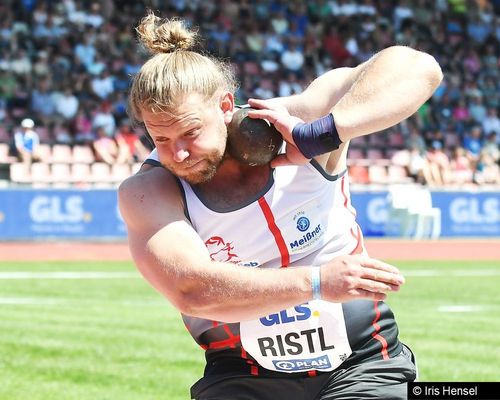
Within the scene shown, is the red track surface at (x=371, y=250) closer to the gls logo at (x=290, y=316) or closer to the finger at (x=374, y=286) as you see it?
the gls logo at (x=290, y=316)

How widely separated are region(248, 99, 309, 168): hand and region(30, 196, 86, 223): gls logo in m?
17.9

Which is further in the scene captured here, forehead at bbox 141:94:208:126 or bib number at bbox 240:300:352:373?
bib number at bbox 240:300:352:373

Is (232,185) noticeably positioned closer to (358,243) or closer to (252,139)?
(252,139)

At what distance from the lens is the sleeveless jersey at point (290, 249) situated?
152 inches

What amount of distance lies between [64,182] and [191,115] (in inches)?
735

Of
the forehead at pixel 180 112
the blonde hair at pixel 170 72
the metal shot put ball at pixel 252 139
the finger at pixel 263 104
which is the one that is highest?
the blonde hair at pixel 170 72

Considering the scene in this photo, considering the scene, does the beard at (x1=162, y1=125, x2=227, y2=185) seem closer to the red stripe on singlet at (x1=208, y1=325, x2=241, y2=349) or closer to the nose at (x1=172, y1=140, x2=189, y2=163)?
the nose at (x1=172, y1=140, x2=189, y2=163)

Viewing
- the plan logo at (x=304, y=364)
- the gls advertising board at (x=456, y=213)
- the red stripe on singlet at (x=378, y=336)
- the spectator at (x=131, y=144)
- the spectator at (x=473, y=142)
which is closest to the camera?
the plan logo at (x=304, y=364)

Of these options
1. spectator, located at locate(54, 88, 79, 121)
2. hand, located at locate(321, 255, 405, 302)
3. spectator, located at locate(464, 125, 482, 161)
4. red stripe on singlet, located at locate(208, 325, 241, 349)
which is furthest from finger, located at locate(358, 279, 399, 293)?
spectator, located at locate(464, 125, 482, 161)

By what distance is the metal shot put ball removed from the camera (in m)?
3.78

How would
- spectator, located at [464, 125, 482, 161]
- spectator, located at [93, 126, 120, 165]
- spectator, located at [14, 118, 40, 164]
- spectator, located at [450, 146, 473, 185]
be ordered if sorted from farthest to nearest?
spectator, located at [464, 125, 482, 161] → spectator, located at [450, 146, 473, 185] → spectator, located at [93, 126, 120, 165] → spectator, located at [14, 118, 40, 164]

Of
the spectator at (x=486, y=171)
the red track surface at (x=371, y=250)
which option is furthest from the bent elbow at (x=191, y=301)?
the spectator at (x=486, y=171)

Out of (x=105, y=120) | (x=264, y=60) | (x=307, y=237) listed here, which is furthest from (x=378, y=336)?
(x=264, y=60)

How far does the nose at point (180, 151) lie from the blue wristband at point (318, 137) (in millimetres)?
419
